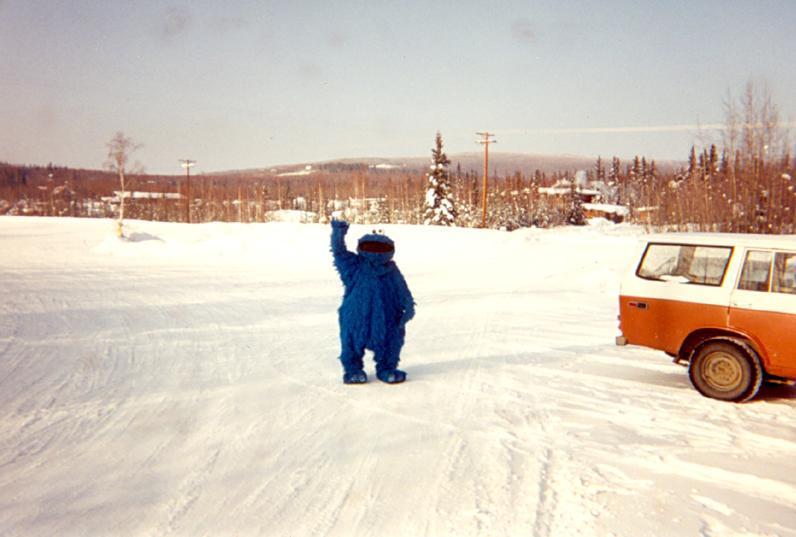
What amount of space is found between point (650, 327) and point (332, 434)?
160 inches

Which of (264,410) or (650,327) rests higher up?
(650,327)

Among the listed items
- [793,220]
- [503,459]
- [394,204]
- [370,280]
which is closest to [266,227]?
[793,220]

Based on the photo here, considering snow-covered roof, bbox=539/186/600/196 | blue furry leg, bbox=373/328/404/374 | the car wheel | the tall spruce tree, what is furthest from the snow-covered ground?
snow-covered roof, bbox=539/186/600/196

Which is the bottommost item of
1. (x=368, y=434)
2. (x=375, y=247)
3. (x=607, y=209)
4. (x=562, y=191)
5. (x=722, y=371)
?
(x=368, y=434)

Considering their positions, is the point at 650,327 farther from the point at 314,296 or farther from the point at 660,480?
the point at 314,296

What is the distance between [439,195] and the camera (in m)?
50.2

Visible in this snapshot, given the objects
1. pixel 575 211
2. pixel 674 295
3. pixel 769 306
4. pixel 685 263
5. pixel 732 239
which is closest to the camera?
pixel 769 306

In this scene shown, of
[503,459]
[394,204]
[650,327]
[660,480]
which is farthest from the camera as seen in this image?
[394,204]

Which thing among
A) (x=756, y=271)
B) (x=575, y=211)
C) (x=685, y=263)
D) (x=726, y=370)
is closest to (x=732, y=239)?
(x=756, y=271)

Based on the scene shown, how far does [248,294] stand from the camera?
616 inches

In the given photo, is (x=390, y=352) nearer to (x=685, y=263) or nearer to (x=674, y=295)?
(x=674, y=295)

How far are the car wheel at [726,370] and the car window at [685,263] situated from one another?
753mm

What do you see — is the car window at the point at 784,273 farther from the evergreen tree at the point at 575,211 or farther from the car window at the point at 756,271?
the evergreen tree at the point at 575,211

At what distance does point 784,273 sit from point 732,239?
64cm
